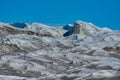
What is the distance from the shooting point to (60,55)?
128625 millimetres

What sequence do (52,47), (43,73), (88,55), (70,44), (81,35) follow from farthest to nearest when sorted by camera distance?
(81,35)
(70,44)
(52,47)
(88,55)
(43,73)

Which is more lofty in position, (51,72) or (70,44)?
(70,44)

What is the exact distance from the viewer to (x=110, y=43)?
14800cm

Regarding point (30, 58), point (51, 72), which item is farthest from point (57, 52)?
point (51, 72)

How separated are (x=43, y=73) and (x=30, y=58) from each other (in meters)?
14.3

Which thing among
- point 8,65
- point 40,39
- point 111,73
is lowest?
point 111,73

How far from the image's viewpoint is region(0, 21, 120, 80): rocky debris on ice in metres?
99.3

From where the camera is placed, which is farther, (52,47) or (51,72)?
(52,47)

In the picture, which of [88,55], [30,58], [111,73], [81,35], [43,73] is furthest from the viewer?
[81,35]

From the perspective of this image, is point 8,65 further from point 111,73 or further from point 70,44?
point 70,44

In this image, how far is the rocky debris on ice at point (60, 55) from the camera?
99.3 metres

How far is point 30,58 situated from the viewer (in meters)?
122

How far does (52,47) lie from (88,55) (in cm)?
1698

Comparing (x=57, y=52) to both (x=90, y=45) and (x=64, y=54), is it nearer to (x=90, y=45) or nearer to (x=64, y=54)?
(x=64, y=54)
